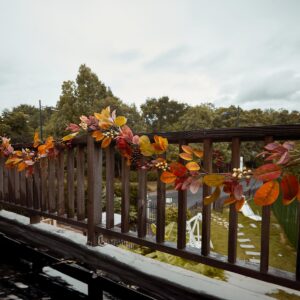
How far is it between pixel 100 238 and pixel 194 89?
47193 millimetres

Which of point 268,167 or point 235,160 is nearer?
point 268,167

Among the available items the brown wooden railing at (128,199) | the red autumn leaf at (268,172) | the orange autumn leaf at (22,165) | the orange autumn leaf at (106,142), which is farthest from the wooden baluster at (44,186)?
the red autumn leaf at (268,172)

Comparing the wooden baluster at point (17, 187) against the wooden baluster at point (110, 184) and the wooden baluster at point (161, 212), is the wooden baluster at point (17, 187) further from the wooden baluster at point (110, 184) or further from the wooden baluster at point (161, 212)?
the wooden baluster at point (161, 212)

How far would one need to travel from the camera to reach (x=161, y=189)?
4.58 feet

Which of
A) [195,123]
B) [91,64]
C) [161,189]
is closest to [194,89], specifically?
[195,123]

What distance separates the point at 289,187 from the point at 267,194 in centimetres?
7

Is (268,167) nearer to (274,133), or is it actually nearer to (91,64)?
(274,133)

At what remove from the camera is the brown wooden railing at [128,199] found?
3.49ft

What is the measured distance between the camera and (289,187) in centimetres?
67

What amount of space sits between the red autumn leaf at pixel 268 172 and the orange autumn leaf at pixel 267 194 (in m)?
0.01

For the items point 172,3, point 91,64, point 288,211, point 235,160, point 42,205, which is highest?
point 91,64

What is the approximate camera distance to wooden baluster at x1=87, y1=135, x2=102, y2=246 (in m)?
1.71

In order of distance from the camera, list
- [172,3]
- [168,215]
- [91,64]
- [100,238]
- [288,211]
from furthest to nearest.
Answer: [91,64] → [168,215] → [288,211] → [172,3] → [100,238]

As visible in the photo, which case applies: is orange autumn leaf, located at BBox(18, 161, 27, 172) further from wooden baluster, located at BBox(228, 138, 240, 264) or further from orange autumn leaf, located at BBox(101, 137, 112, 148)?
wooden baluster, located at BBox(228, 138, 240, 264)
